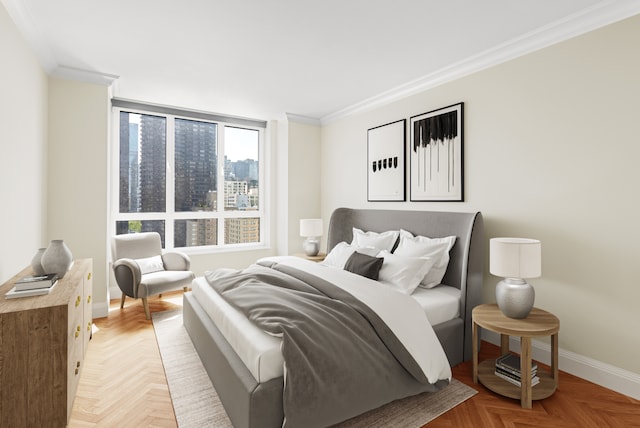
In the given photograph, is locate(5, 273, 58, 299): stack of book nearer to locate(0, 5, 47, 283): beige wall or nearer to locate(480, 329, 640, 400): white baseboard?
locate(0, 5, 47, 283): beige wall

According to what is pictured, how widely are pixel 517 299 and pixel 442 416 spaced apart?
0.93 m

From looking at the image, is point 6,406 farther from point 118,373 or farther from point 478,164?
point 478,164

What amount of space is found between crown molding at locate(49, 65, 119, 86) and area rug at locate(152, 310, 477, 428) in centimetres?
299

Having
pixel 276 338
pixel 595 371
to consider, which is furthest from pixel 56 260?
pixel 595 371

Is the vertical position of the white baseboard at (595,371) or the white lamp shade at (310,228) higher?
the white lamp shade at (310,228)

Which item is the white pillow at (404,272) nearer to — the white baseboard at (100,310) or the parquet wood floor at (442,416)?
the parquet wood floor at (442,416)

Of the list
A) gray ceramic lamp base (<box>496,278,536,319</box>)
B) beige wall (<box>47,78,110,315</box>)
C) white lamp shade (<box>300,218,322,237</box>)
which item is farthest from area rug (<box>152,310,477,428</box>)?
white lamp shade (<box>300,218,322,237</box>)

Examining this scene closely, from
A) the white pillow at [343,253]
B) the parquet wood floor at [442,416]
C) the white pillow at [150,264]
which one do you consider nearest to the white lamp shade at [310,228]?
the white pillow at [343,253]

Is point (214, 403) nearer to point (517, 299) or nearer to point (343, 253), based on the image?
point (343, 253)

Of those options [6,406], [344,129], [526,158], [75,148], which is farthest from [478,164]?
[75,148]

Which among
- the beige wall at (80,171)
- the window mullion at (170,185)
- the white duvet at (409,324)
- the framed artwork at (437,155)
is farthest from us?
the window mullion at (170,185)

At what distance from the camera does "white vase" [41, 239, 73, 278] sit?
2.33m

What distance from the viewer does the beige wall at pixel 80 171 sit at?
136 inches

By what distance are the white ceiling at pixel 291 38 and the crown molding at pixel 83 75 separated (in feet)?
0.04
